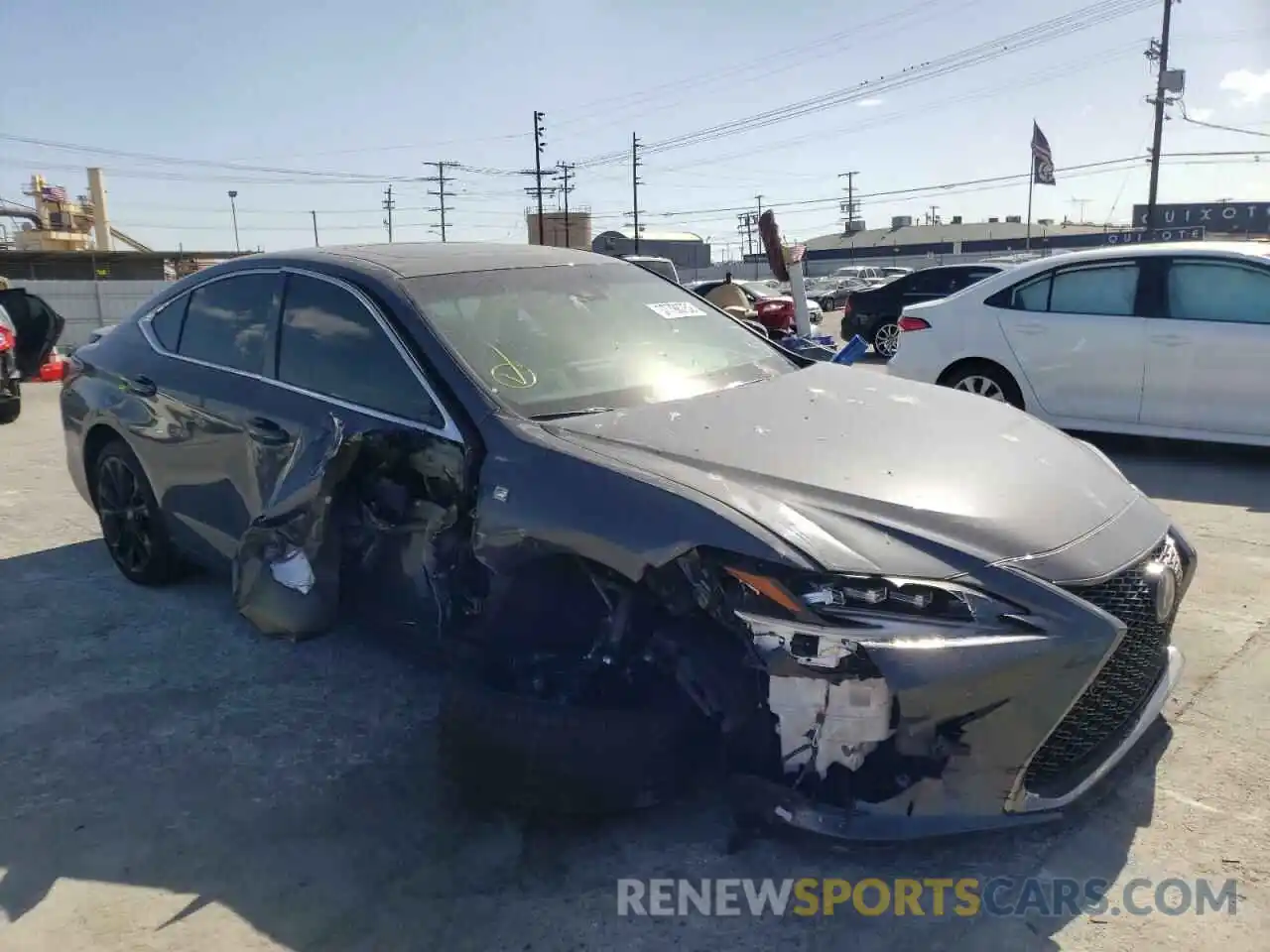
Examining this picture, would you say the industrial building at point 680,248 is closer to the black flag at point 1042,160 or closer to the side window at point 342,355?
the black flag at point 1042,160

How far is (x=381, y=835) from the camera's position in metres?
2.69

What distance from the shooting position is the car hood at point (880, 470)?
93.0 inches

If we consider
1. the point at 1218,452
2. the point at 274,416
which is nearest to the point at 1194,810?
the point at 274,416

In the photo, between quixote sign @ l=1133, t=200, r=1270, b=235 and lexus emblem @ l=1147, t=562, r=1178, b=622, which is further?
quixote sign @ l=1133, t=200, r=1270, b=235

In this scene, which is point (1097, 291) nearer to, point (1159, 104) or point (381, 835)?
point (381, 835)

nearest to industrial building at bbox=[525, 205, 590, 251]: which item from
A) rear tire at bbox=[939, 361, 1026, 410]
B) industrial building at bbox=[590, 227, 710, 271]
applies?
industrial building at bbox=[590, 227, 710, 271]

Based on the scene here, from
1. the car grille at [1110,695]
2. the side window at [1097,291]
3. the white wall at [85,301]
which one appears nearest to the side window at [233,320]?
the car grille at [1110,695]

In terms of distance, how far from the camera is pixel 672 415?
9.95 feet

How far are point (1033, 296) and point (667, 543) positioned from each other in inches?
228


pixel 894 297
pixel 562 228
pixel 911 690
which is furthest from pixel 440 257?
pixel 562 228

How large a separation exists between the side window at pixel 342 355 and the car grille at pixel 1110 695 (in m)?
1.88

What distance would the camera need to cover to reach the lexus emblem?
8.33 feet

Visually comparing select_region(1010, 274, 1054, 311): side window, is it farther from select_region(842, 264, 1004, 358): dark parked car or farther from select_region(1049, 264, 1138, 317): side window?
→ select_region(842, 264, 1004, 358): dark parked car

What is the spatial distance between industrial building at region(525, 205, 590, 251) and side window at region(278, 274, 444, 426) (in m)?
57.8
